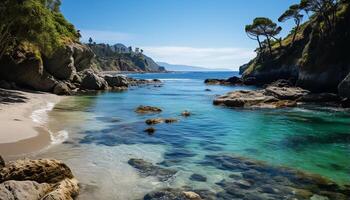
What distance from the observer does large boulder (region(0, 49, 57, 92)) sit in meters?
46.3

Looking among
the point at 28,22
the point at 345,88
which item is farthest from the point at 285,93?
the point at 28,22

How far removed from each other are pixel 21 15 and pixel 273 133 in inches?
948

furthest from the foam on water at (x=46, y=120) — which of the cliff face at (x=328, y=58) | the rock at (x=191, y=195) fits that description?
the cliff face at (x=328, y=58)

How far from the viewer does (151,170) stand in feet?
53.5

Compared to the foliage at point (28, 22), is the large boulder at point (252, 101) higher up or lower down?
lower down

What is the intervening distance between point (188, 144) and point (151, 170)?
6.64 metres

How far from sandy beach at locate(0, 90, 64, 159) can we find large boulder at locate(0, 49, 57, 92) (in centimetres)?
898

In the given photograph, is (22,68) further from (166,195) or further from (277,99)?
(166,195)

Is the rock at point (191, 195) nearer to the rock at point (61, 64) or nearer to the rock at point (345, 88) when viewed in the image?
the rock at point (345, 88)

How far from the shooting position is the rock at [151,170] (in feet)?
50.8

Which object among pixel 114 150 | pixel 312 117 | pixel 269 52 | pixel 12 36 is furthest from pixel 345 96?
pixel 269 52

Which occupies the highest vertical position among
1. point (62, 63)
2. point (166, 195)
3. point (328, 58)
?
point (328, 58)

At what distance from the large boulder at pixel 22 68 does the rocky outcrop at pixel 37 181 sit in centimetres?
3737

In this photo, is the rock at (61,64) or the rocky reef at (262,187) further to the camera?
the rock at (61,64)
